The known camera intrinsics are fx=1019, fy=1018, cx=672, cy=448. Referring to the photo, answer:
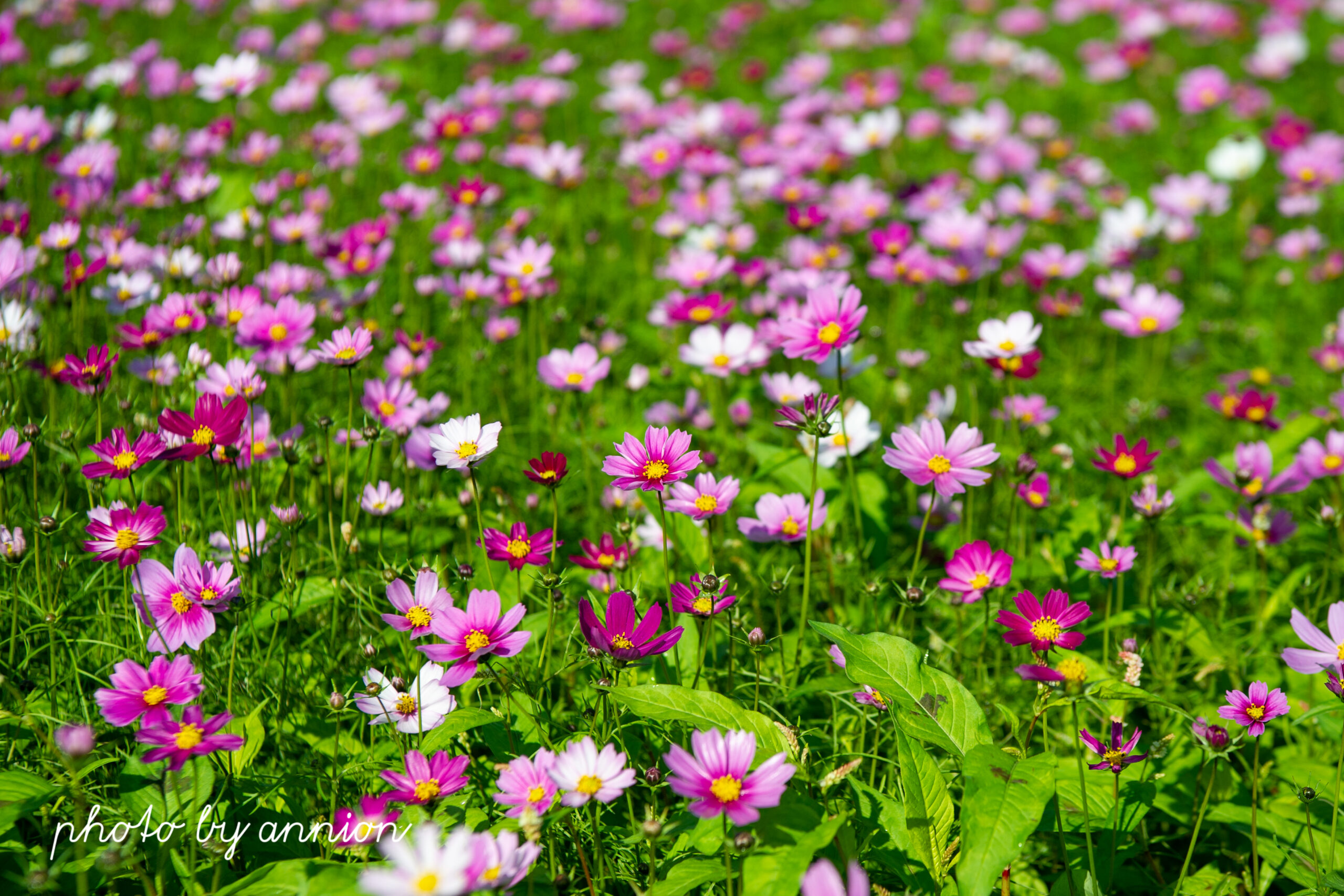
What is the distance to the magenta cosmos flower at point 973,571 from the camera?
167 centimetres

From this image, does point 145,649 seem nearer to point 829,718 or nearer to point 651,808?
point 651,808

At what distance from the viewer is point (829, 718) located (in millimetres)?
1781

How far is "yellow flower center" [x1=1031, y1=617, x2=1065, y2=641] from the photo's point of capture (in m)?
1.48

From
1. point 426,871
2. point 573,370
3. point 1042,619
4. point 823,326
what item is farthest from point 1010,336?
point 426,871

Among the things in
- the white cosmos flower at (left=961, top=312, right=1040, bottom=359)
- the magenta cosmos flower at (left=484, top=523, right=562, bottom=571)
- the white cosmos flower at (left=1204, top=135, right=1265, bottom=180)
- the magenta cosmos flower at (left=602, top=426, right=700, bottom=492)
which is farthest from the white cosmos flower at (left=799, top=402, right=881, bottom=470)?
the white cosmos flower at (left=1204, top=135, right=1265, bottom=180)

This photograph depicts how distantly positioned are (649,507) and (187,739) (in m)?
1.07

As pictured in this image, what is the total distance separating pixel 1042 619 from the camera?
1.51m

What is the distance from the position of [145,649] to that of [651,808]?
863mm

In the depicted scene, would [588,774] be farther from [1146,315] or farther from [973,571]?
[1146,315]

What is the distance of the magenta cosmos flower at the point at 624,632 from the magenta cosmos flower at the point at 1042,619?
0.50 meters

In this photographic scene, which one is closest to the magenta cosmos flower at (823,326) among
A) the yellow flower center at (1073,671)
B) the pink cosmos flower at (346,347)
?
the yellow flower center at (1073,671)

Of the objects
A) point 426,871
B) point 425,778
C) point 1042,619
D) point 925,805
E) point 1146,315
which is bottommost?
point 1146,315

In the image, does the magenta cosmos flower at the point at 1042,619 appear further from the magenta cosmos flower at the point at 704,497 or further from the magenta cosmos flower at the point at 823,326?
the magenta cosmos flower at the point at 823,326

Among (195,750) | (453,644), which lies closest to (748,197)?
(453,644)
